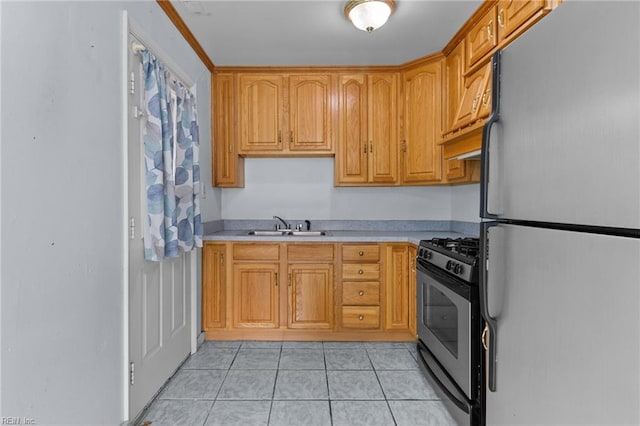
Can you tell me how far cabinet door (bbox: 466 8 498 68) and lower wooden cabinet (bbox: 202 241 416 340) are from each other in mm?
1573

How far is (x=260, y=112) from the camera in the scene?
10.6ft

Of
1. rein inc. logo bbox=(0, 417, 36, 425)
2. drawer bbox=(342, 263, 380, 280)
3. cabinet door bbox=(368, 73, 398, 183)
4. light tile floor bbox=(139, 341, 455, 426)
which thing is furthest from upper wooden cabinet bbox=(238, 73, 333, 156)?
rein inc. logo bbox=(0, 417, 36, 425)

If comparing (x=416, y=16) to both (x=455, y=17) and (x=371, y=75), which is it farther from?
(x=371, y=75)

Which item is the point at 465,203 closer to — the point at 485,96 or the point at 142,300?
the point at 485,96

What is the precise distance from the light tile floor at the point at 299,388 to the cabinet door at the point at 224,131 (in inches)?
61.2

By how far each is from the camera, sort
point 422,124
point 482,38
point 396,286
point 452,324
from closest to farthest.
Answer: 1. point 452,324
2. point 482,38
3. point 396,286
4. point 422,124

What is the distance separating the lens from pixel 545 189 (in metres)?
0.96

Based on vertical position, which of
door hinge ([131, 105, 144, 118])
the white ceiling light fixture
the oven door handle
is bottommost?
the oven door handle

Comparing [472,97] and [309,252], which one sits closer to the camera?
[472,97]

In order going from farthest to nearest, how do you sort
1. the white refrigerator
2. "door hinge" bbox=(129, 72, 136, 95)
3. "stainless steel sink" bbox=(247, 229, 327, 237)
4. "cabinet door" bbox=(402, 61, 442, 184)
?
1. "stainless steel sink" bbox=(247, 229, 327, 237)
2. "cabinet door" bbox=(402, 61, 442, 184)
3. "door hinge" bbox=(129, 72, 136, 95)
4. the white refrigerator

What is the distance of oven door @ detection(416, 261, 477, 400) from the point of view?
1.68 m

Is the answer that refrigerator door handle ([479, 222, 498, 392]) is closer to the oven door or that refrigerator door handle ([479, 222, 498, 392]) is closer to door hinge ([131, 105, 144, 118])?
the oven door

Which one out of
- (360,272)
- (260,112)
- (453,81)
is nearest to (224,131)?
(260,112)

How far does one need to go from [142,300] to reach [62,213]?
2.63 ft
